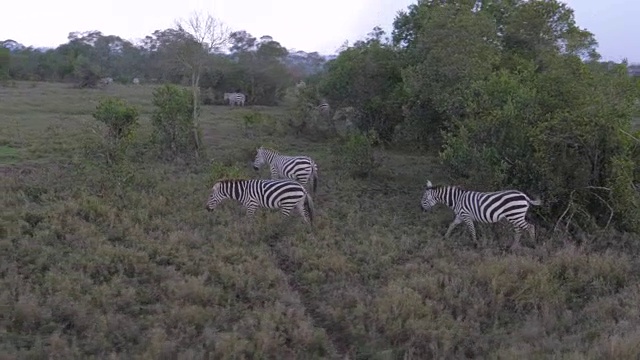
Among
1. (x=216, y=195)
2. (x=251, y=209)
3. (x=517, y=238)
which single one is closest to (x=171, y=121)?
(x=216, y=195)

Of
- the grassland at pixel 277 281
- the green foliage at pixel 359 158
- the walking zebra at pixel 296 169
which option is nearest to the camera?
the grassland at pixel 277 281

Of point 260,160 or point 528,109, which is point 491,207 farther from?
point 260,160

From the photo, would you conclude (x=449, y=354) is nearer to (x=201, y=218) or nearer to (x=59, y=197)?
(x=201, y=218)

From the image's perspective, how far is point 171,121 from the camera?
17750 millimetres

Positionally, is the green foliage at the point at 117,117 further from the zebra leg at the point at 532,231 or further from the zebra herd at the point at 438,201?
the zebra leg at the point at 532,231

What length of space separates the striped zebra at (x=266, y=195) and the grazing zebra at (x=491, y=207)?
290 centimetres

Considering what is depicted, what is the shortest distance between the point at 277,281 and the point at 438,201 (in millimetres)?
4999

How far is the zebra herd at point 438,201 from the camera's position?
11156mm

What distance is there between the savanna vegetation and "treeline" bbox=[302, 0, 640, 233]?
49 mm

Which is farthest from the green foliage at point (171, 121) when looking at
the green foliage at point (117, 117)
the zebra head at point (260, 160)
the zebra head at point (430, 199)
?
the zebra head at point (430, 199)

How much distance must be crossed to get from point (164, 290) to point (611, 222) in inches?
340

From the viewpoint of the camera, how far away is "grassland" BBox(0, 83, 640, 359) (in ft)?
22.0

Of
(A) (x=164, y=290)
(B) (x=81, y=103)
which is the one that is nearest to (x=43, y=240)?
(A) (x=164, y=290)

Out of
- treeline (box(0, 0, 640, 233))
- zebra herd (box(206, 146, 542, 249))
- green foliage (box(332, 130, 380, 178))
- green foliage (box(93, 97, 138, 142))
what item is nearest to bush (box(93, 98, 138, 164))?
green foliage (box(93, 97, 138, 142))
